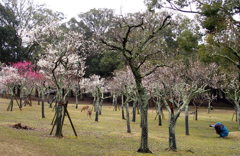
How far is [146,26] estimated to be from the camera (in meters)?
17.7

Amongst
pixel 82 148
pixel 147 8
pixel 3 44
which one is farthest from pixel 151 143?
pixel 3 44

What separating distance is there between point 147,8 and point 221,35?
14.3 ft

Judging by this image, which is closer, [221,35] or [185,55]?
[221,35]

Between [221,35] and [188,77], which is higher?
[221,35]

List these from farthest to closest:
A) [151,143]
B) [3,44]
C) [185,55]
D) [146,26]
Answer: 1. [3,44]
2. [185,55]
3. [151,143]
4. [146,26]

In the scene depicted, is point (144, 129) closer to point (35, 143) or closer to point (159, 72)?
point (35, 143)

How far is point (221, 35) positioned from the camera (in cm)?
1553

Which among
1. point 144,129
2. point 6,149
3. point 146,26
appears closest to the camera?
point 6,149

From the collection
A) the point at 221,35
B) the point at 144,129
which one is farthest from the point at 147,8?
the point at 144,129

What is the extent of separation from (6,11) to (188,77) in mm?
46820

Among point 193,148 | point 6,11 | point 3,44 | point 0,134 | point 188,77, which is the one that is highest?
point 6,11

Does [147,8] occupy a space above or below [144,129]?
above

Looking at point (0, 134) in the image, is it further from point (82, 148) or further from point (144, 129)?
point (144, 129)

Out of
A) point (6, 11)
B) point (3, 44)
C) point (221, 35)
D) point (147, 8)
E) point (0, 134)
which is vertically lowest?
point (0, 134)
